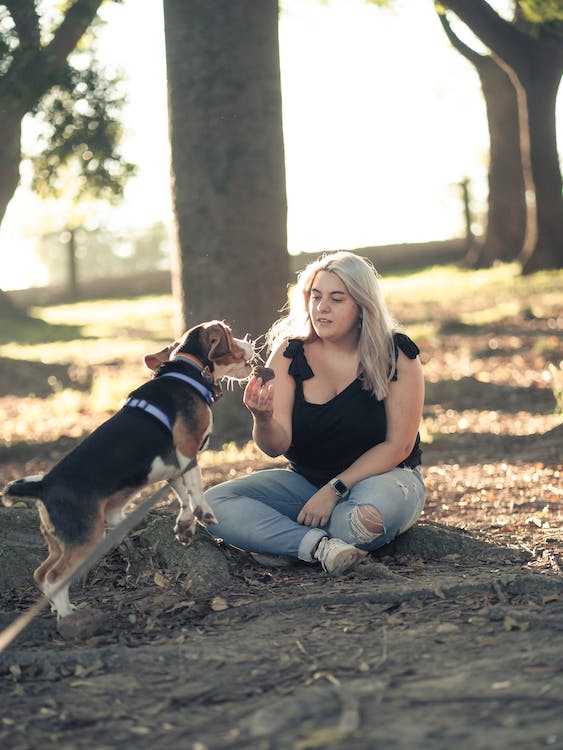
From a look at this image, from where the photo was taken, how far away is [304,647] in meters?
4.14

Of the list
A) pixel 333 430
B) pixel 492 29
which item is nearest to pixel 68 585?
pixel 333 430

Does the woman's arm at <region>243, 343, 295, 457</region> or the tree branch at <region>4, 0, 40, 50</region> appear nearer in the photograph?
the woman's arm at <region>243, 343, 295, 457</region>

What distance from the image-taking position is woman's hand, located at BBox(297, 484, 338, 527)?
541 cm

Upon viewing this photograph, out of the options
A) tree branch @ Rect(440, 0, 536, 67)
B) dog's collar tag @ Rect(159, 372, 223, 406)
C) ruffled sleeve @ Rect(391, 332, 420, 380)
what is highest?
tree branch @ Rect(440, 0, 536, 67)

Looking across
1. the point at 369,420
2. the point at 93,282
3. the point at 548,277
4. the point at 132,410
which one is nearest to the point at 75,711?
the point at 132,410

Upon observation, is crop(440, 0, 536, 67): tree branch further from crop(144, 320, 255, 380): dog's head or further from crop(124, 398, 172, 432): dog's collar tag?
crop(124, 398, 172, 432): dog's collar tag

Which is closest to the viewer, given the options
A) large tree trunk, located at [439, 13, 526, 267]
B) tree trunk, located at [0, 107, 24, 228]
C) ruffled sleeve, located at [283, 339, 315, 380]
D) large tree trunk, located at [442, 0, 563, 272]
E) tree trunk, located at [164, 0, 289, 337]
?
ruffled sleeve, located at [283, 339, 315, 380]

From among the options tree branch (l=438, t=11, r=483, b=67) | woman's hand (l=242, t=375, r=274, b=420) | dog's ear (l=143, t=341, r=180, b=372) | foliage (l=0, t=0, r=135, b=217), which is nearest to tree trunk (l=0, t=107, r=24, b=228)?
foliage (l=0, t=0, r=135, b=217)

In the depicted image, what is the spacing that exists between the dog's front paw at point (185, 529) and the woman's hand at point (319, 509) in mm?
612

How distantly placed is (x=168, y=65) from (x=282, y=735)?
7315 mm

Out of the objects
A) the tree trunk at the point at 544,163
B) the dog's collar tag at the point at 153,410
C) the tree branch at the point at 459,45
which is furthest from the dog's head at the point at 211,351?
the tree trunk at the point at 544,163

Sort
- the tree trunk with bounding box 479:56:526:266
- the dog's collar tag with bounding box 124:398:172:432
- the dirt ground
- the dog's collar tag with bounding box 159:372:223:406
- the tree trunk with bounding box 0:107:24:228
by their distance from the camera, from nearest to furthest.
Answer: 1. the dirt ground
2. the dog's collar tag with bounding box 124:398:172:432
3. the dog's collar tag with bounding box 159:372:223:406
4. the tree trunk with bounding box 0:107:24:228
5. the tree trunk with bounding box 479:56:526:266

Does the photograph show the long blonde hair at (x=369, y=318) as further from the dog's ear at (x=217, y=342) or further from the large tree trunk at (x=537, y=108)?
the large tree trunk at (x=537, y=108)

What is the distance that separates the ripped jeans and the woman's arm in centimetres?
32
